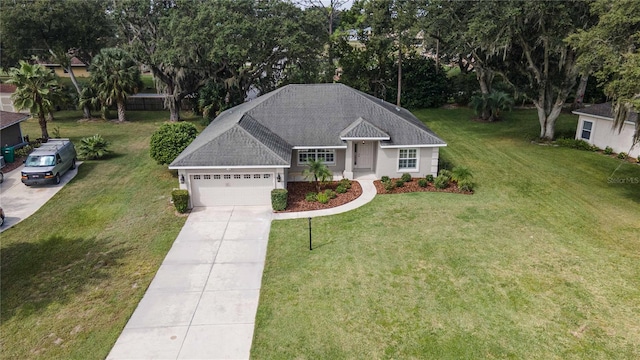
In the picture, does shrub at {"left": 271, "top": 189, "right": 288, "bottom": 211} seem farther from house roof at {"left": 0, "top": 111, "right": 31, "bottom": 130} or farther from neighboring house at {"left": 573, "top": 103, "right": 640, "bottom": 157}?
neighboring house at {"left": 573, "top": 103, "right": 640, "bottom": 157}

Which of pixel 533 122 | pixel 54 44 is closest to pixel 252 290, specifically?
pixel 533 122

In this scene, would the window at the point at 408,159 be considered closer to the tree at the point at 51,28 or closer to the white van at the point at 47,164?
the white van at the point at 47,164

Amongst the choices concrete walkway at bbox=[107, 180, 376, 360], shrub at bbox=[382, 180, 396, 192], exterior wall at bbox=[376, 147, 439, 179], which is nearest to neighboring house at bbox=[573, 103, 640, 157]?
exterior wall at bbox=[376, 147, 439, 179]

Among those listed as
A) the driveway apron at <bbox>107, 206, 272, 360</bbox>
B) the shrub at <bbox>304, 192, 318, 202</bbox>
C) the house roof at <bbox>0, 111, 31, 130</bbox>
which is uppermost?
the house roof at <bbox>0, 111, 31, 130</bbox>

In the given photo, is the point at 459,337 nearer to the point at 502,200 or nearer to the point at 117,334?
the point at 117,334

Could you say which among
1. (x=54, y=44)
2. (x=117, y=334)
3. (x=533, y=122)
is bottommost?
(x=117, y=334)

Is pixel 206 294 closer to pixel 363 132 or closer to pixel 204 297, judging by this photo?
pixel 204 297
